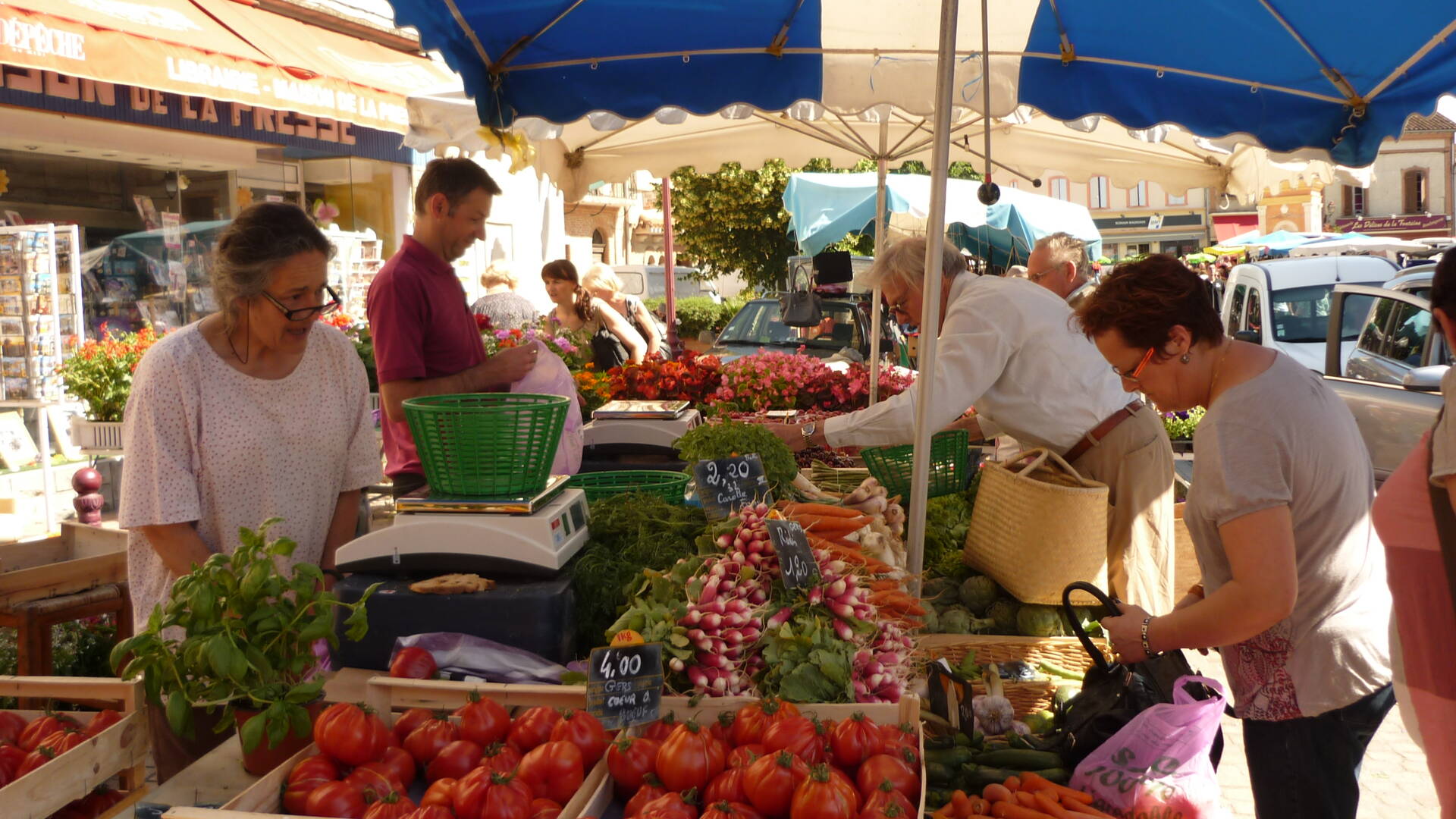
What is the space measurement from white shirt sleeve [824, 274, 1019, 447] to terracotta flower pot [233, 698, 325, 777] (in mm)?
1940

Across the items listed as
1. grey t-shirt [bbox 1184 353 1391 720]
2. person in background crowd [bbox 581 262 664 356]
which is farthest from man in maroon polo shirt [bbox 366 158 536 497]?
person in background crowd [bbox 581 262 664 356]

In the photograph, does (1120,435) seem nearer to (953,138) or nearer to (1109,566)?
(1109,566)

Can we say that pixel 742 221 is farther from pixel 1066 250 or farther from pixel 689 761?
pixel 689 761

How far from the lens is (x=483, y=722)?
1.90 meters

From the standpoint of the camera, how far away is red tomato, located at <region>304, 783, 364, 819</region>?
1.67m

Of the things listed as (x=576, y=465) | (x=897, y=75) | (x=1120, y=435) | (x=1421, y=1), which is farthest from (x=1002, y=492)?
(x=1421, y=1)

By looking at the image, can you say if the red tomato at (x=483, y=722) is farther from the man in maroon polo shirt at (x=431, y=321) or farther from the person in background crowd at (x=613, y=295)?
the person in background crowd at (x=613, y=295)

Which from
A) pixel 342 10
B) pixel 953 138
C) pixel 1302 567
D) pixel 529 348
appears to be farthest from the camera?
pixel 342 10

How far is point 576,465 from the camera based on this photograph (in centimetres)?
375

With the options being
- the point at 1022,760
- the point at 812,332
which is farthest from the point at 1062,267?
the point at 812,332

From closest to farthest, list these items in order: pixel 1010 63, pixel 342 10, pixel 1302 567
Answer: pixel 1302 567 < pixel 1010 63 < pixel 342 10

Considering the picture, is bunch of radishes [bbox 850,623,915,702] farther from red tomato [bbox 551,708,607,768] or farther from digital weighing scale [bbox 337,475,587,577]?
digital weighing scale [bbox 337,475,587,577]

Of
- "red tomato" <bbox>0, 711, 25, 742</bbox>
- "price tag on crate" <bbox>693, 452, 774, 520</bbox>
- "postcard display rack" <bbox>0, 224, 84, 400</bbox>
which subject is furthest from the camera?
"postcard display rack" <bbox>0, 224, 84, 400</bbox>

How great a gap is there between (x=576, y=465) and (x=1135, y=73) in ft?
8.89
